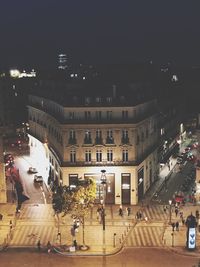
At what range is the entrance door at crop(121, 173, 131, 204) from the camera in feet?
269

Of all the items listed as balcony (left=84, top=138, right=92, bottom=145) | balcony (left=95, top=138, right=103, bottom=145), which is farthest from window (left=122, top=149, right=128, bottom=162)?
balcony (left=84, top=138, right=92, bottom=145)

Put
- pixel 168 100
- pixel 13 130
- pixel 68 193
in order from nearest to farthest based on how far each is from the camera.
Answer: pixel 68 193, pixel 168 100, pixel 13 130

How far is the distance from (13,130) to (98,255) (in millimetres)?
91986

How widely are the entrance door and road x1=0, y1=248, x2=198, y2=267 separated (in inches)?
828

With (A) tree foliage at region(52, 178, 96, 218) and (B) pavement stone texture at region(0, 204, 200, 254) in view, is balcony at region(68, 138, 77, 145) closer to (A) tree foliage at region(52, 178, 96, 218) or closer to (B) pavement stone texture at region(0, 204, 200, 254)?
(B) pavement stone texture at region(0, 204, 200, 254)

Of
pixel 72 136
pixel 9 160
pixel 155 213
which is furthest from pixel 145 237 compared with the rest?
pixel 9 160

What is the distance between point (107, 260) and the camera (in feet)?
193

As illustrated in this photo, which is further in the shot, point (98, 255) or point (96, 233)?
point (96, 233)

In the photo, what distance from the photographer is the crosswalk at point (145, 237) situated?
6406 cm

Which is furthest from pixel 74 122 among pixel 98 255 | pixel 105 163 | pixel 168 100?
pixel 168 100

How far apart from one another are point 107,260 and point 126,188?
2415cm

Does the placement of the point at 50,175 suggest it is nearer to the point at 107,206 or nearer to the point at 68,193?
the point at 107,206

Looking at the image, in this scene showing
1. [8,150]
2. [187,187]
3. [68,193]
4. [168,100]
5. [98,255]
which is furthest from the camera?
[8,150]

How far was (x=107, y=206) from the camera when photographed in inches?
3201
